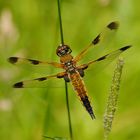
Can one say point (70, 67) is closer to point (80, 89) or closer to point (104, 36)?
point (80, 89)

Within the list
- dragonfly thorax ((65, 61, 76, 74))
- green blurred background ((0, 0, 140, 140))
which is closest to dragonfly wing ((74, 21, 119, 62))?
green blurred background ((0, 0, 140, 140))

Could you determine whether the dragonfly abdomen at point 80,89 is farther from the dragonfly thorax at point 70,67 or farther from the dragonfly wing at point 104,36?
the dragonfly wing at point 104,36

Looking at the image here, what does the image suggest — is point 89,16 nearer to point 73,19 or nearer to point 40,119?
point 73,19

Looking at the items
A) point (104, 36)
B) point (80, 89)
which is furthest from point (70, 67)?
point (104, 36)

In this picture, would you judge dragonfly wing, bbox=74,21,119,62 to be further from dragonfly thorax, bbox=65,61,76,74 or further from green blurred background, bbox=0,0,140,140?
dragonfly thorax, bbox=65,61,76,74

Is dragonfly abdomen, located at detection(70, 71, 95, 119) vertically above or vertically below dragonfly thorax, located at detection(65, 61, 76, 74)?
below

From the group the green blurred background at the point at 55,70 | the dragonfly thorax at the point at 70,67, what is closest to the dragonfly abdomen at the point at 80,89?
the dragonfly thorax at the point at 70,67
